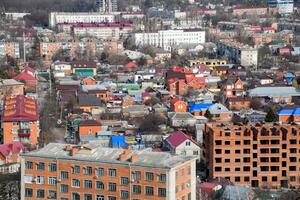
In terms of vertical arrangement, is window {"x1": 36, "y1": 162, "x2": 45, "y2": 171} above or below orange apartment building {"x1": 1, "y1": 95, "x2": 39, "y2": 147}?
above

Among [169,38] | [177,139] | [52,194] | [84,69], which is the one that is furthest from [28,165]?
[169,38]

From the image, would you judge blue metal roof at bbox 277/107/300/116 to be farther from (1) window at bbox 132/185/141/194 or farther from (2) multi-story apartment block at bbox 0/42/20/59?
(2) multi-story apartment block at bbox 0/42/20/59

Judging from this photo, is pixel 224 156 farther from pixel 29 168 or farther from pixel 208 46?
pixel 208 46

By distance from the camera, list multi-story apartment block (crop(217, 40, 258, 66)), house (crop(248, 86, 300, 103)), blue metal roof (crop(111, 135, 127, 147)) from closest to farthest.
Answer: blue metal roof (crop(111, 135, 127, 147)) → house (crop(248, 86, 300, 103)) → multi-story apartment block (crop(217, 40, 258, 66))

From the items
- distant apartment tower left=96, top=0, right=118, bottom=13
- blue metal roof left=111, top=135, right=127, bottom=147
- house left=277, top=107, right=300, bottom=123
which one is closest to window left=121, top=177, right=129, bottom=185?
blue metal roof left=111, top=135, right=127, bottom=147

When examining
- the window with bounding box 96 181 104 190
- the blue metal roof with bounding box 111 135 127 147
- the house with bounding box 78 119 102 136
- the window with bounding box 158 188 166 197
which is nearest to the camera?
the window with bounding box 158 188 166 197

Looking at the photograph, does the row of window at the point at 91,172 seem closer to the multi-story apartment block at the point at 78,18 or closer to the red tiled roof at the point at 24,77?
the red tiled roof at the point at 24,77

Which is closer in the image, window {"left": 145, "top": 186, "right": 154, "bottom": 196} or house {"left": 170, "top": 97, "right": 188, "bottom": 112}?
window {"left": 145, "top": 186, "right": 154, "bottom": 196}
